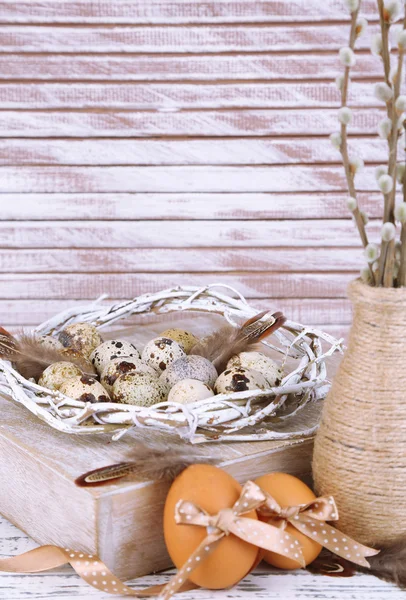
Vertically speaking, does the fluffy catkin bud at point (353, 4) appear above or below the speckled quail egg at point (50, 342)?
above

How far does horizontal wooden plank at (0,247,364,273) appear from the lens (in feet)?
6.63

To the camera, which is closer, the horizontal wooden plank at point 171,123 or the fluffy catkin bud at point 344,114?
the fluffy catkin bud at point 344,114

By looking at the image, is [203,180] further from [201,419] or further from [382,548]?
[382,548]

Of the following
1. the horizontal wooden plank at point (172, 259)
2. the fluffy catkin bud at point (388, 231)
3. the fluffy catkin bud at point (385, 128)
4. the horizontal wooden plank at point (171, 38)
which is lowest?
the horizontal wooden plank at point (172, 259)

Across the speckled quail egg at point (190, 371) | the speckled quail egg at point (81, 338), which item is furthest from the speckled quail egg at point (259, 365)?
the speckled quail egg at point (81, 338)

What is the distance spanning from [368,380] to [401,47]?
32cm

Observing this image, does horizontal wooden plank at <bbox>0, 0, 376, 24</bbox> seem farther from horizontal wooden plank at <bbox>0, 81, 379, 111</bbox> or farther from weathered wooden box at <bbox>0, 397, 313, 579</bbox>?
weathered wooden box at <bbox>0, 397, 313, 579</bbox>

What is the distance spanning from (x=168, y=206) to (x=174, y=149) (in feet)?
0.47

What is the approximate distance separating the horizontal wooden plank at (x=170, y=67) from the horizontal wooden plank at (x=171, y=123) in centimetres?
8

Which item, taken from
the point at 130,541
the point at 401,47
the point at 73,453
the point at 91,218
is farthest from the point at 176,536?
the point at 91,218

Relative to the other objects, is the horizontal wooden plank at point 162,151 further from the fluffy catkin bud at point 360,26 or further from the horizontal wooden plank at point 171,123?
the fluffy catkin bud at point 360,26

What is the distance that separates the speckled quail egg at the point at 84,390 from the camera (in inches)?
37.9

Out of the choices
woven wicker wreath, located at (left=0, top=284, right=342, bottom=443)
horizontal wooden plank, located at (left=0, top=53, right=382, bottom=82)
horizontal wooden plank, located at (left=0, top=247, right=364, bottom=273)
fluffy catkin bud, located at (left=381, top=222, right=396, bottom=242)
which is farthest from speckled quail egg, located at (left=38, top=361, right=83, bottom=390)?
horizontal wooden plank, located at (left=0, top=53, right=382, bottom=82)

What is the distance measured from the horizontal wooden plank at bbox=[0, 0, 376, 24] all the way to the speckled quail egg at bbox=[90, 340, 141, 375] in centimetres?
109
